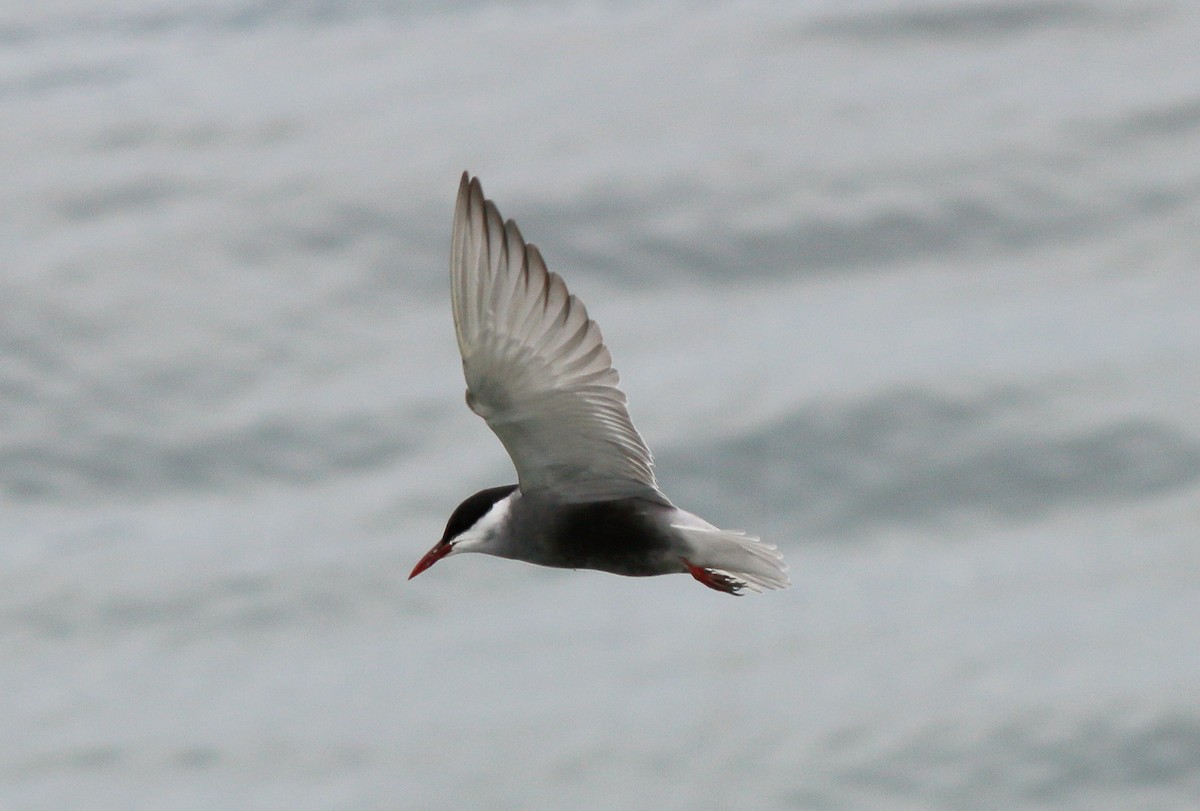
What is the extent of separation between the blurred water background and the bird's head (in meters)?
14.6

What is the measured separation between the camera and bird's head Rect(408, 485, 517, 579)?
20.4 feet

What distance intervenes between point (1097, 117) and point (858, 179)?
192 inches

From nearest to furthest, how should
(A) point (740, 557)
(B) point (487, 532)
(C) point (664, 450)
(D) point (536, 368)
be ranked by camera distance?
(D) point (536, 368)
(B) point (487, 532)
(A) point (740, 557)
(C) point (664, 450)

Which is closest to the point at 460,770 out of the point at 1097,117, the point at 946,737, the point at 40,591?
the point at 946,737

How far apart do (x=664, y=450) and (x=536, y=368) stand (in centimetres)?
1723

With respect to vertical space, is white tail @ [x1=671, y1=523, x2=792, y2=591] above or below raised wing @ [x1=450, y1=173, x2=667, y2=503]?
below

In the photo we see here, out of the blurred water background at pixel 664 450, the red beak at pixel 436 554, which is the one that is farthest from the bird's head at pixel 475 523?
the blurred water background at pixel 664 450

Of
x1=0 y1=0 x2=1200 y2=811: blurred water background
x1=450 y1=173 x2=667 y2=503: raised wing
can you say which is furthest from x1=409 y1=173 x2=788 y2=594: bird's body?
x1=0 y1=0 x2=1200 y2=811: blurred water background

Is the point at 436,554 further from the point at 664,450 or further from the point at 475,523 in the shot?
the point at 664,450

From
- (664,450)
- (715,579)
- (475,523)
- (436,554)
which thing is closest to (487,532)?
(475,523)

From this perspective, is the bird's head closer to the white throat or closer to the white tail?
the white throat

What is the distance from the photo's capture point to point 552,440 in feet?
20.5

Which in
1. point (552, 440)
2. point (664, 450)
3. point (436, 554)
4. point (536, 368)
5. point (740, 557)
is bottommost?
point (436, 554)

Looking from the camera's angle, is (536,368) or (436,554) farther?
(436,554)
